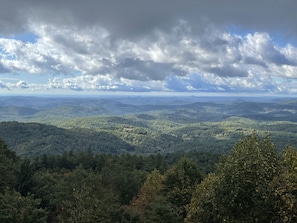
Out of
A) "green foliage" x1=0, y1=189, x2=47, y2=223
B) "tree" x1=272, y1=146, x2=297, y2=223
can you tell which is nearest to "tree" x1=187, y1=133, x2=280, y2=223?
"tree" x1=272, y1=146, x2=297, y2=223

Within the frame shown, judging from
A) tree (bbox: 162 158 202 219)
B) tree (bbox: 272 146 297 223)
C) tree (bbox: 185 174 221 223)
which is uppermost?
tree (bbox: 272 146 297 223)

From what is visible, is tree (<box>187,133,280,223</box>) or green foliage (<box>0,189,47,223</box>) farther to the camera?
green foliage (<box>0,189,47,223</box>)

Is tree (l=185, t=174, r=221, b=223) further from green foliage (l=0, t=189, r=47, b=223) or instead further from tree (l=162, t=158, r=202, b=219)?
green foliage (l=0, t=189, r=47, b=223)

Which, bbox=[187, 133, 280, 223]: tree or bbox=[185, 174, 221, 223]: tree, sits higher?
bbox=[187, 133, 280, 223]: tree

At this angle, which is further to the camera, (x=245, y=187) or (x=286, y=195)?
(x=245, y=187)

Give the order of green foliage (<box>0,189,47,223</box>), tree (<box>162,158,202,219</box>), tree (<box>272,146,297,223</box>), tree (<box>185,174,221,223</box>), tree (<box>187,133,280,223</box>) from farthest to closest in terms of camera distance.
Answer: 1. tree (<box>162,158,202,219</box>)
2. green foliage (<box>0,189,47,223</box>)
3. tree (<box>185,174,221,223</box>)
4. tree (<box>187,133,280,223</box>)
5. tree (<box>272,146,297,223</box>)

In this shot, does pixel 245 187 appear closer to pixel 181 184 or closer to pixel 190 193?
pixel 190 193

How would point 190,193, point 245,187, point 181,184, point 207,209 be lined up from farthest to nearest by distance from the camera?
point 181,184 < point 190,193 < point 207,209 < point 245,187

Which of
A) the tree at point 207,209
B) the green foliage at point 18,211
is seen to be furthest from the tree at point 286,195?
the green foliage at point 18,211

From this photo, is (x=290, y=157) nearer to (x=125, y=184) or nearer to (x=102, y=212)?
(x=102, y=212)

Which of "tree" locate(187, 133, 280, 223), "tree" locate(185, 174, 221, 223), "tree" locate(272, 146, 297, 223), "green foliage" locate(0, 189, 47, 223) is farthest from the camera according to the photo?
"green foliage" locate(0, 189, 47, 223)

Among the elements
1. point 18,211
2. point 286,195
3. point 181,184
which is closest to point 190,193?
point 181,184

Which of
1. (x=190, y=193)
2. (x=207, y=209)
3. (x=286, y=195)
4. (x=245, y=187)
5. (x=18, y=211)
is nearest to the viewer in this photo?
(x=286, y=195)
